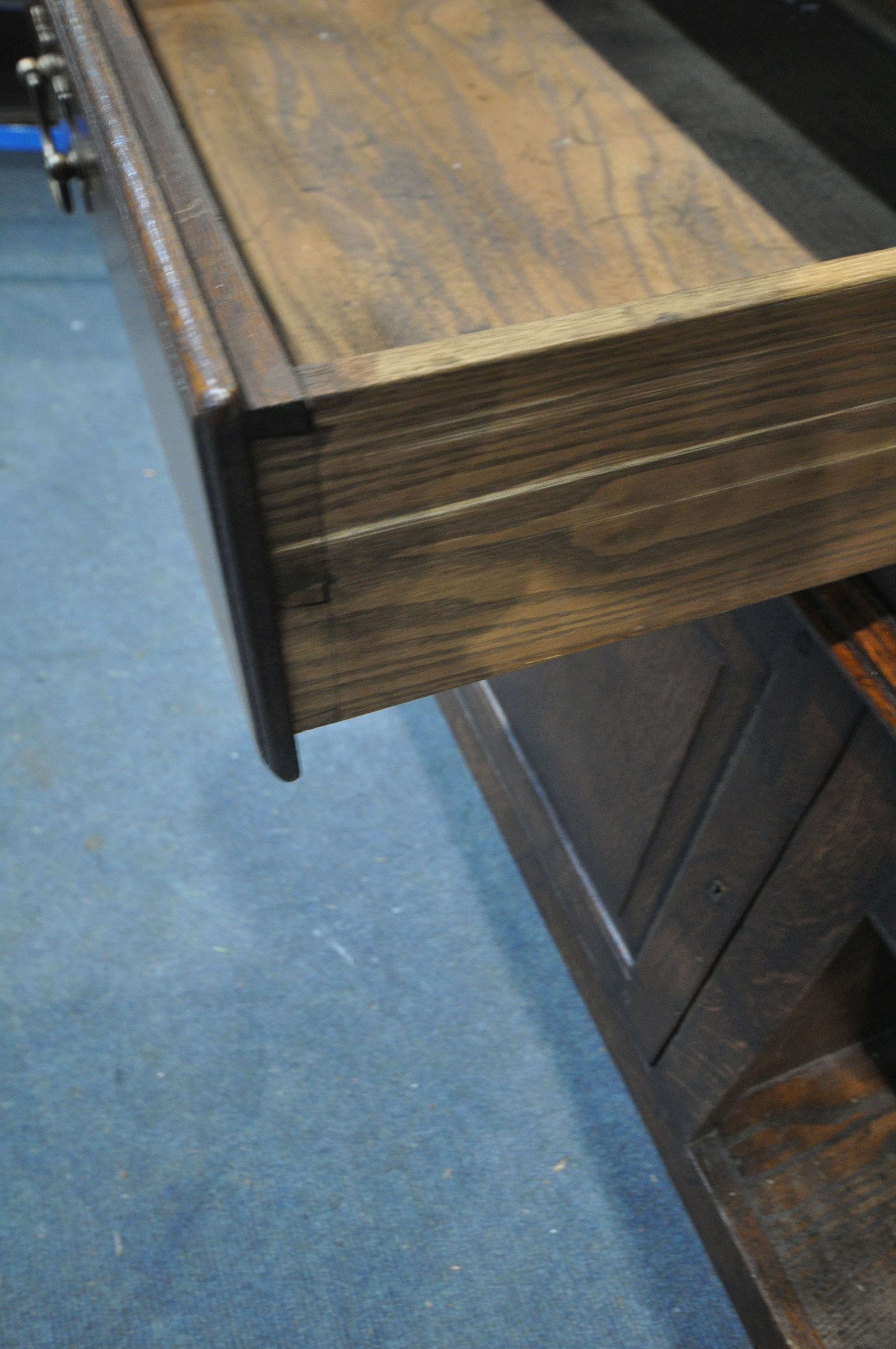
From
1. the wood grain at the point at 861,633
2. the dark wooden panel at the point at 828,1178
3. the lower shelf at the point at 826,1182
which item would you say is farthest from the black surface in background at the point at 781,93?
the lower shelf at the point at 826,1182

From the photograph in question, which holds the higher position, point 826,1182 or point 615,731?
point 615,731

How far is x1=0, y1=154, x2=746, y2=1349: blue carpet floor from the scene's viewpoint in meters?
0.97

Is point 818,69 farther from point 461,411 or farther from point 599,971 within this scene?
point 599,971

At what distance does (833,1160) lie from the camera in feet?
3.04

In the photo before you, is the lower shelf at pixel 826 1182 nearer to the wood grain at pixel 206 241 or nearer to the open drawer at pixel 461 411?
the open drawer at pixel 461 411

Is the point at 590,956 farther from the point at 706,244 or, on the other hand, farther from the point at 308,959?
the point at 706,244

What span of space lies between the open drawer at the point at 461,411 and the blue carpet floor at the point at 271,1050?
0.75 m

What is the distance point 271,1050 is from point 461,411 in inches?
37.0

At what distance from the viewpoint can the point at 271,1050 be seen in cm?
113

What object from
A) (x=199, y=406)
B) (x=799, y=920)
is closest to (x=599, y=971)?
(x=799, y=920)

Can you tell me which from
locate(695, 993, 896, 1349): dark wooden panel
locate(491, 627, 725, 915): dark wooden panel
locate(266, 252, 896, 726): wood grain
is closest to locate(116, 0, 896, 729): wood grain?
locate(266, 252, 896, 726): wood grain

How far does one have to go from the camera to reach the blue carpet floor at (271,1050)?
38.2 inches

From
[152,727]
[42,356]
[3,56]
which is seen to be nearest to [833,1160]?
[152,727]

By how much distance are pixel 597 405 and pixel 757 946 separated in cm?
53
